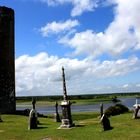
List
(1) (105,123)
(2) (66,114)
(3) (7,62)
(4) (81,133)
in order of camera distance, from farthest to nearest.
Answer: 1. (3) (7,62)
2. (2) (66,114)
3. (1) (105,123)
4. (4) (81,133)

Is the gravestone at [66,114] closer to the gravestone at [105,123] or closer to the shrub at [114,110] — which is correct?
the gravestone at [105,123]

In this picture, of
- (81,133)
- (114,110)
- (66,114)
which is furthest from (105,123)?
(114,110)

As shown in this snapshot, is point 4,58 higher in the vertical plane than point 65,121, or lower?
higher

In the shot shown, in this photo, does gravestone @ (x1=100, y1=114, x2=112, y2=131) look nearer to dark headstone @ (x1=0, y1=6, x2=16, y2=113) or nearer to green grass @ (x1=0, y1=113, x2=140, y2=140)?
green grass @ (x1=0, y1=113, x2=140, y2=140)

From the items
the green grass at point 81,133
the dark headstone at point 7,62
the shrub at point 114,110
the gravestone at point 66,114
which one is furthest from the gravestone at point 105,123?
the dark headstone at point 7,62

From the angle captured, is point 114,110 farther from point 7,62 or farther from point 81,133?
point 7,62

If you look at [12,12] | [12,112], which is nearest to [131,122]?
[12,112]

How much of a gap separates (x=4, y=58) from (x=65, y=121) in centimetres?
2790

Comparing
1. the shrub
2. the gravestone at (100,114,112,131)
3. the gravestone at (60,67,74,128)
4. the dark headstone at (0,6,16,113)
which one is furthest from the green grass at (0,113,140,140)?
the dark headstone at (0,6,16,113)

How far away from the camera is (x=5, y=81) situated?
62000mm

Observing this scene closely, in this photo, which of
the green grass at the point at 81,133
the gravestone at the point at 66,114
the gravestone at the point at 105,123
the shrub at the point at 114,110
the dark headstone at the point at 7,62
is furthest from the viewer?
the dark headstone at the point at 7,62

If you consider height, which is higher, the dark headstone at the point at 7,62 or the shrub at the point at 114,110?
the dark headstone at the point at 7,62

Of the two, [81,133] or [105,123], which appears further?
[105,123]

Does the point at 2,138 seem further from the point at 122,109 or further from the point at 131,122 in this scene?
the point at 122,109
